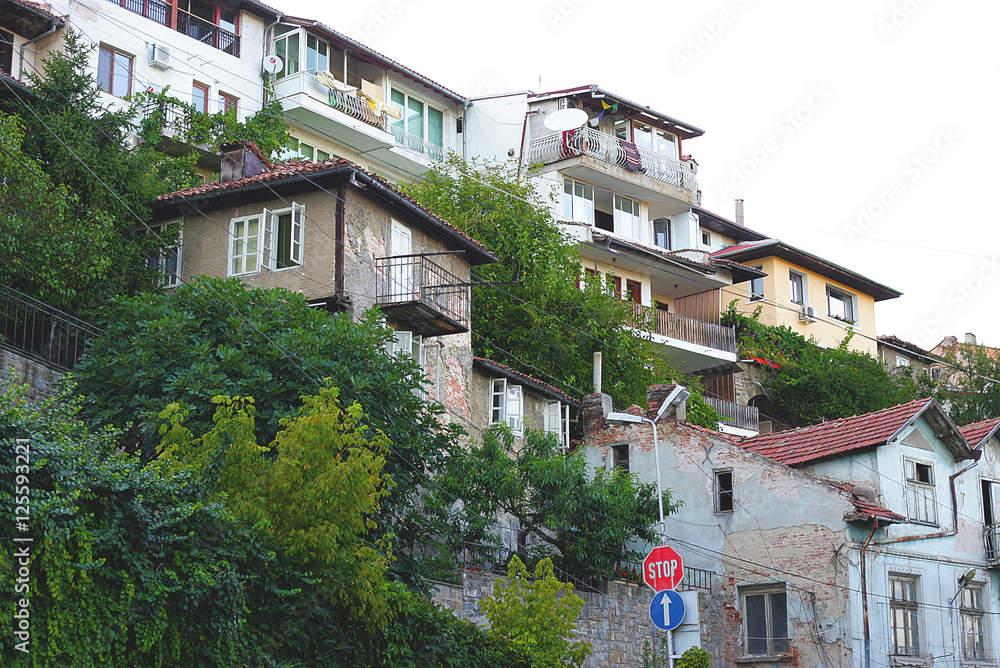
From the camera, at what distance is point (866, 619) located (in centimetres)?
2506

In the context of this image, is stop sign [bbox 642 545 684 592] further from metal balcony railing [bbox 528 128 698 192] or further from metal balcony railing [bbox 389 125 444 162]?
metal balcony railing [bbox 389 125 444 162]

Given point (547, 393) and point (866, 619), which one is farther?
point (547, 393)

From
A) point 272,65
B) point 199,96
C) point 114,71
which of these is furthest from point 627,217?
point 114,71

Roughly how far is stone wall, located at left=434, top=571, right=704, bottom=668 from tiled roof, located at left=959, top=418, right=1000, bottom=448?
28.6 ft

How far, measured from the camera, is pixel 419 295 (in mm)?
25359

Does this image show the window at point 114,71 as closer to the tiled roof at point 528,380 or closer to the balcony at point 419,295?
the balcony at point 419,295

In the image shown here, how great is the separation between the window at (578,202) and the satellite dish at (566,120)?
2661 millimetres

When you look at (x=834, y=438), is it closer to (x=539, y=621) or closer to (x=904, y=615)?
(x=904, y=615)

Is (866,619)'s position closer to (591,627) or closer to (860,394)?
(591,627)

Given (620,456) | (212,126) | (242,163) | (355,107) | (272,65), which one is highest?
(272,65)

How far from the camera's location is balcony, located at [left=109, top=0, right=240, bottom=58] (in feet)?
121

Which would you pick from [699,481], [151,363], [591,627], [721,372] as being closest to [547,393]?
[699,481]

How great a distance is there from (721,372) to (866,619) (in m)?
20.5

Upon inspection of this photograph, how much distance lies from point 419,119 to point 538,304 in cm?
1325
